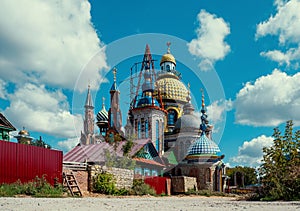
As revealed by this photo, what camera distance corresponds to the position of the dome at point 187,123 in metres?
45.7

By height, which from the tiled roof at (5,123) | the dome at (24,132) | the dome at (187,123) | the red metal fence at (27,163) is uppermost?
the dome at (187,123)

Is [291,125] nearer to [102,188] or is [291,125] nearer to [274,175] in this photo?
[274,175]

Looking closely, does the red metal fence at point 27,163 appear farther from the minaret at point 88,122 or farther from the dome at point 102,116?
the dome at point 102,116

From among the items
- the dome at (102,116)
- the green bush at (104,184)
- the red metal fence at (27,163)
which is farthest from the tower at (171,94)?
the red metal fence at (27,163)

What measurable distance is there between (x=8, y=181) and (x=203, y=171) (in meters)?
24.6

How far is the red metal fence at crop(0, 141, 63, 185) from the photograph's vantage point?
13781 millimetres

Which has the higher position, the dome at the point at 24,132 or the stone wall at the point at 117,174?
the dome at the point at 24,132

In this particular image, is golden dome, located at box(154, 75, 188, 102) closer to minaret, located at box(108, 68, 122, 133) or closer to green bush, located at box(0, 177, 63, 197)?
minaret, located at box(108, 68, 122, 133)

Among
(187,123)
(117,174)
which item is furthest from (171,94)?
(117,174)

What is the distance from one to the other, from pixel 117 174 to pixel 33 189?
6562 mm

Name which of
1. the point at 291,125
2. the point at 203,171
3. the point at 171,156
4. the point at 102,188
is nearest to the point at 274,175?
the point at 291,125

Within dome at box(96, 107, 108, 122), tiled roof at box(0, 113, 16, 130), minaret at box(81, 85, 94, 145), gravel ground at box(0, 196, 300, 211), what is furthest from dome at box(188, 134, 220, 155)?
gravel ground at box(0, 196, 300, 211)

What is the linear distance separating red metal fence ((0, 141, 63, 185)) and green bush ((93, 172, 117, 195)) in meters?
2.06

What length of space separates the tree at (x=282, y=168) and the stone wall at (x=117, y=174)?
758 centimetres
